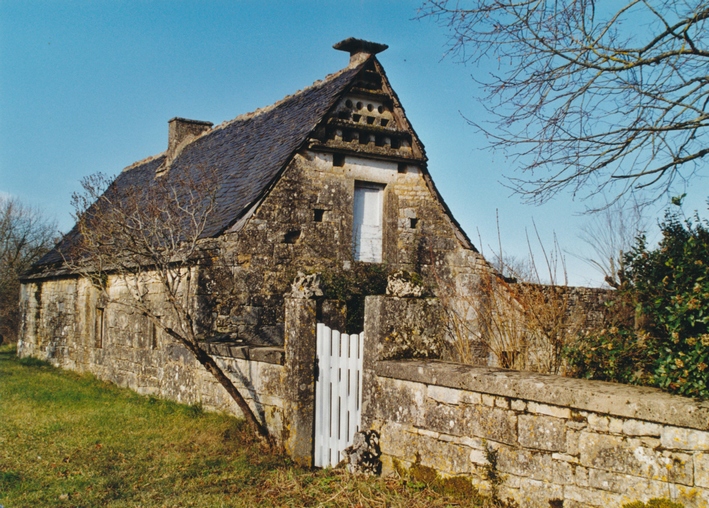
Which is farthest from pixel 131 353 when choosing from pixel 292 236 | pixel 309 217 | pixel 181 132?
pixel 181 132

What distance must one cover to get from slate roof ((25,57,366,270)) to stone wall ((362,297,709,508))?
653cm

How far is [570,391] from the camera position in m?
4.67

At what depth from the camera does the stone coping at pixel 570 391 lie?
163 inches

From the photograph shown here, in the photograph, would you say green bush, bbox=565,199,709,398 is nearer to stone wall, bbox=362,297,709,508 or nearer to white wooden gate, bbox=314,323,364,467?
stone wall, bbox=362,297,709,508

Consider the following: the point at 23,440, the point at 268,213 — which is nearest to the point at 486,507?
the point at 23,440

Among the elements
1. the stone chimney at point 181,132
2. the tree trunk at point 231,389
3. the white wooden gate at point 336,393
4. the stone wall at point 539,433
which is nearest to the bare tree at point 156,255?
the tree trunk at point 231,389

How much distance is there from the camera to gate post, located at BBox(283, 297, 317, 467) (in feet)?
24.0

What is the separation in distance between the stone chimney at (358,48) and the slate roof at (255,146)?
338 mm

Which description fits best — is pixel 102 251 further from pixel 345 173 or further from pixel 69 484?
pixel 345 173

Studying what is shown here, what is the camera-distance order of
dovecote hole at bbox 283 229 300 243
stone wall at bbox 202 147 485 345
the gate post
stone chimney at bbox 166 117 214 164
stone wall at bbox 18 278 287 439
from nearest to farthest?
the gate post, stone wall at bbox 18 278 287 439, stone wall at bbox 202 147 485 345, dovecote hole at bbox 283 229 300 243, stone chimney at bbox 166 117 214 164

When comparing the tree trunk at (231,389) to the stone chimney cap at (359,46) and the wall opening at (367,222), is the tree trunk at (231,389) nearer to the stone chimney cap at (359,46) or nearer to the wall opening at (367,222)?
the wall opening at (367,222)

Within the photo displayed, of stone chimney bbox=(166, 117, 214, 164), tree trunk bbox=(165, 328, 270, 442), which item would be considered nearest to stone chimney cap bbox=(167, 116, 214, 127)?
stone chimney bbox=(166, 117, 214, 164)

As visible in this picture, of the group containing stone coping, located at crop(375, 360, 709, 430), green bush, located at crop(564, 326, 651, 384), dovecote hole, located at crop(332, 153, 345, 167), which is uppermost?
dovecote hole, located at crop(332, 153, 345, 167)

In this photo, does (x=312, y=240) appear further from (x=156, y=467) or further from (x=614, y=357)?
(x=614, y=357)
